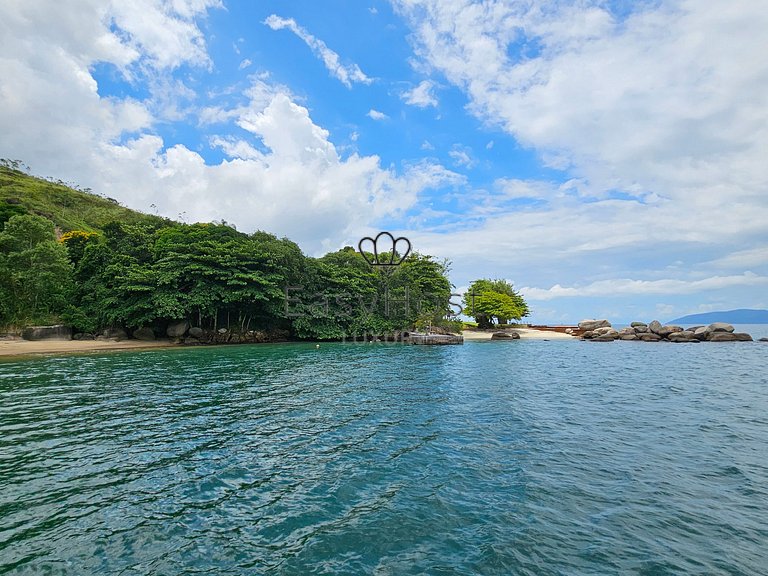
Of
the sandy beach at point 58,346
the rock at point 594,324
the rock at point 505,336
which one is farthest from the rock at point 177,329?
the rock at point 594,324

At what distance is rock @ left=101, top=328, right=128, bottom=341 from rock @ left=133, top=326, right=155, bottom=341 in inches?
36.8

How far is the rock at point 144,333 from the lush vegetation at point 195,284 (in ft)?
2.49

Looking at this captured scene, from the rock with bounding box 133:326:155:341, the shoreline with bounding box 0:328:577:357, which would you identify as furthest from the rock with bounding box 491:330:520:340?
the rock with bounding box 133:326:155:341

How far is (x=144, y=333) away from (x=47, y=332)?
24.5 ft

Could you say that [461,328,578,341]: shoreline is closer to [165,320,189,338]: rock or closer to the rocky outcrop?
[165,320,189,338]: rock

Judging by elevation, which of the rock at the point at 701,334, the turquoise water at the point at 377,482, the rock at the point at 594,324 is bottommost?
the turquoise water at the point at 377,482

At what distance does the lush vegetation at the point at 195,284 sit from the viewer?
112ft

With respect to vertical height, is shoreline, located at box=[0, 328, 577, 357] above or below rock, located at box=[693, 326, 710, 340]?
below

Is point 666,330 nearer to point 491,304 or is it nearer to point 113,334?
point 491,304

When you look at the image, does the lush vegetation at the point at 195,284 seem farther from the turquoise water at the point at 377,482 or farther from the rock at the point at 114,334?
the turquoise water at the point at 377,482

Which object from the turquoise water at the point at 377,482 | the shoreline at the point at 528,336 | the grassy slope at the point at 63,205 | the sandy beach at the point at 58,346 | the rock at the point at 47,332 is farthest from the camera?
the grassy slope at the point at 63,205

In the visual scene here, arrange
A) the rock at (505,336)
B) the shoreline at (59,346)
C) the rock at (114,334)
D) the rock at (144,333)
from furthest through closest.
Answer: the rock at (505,336) < the rock at (144,333) < the rock at (114,334) < the shoreline at (59,346)

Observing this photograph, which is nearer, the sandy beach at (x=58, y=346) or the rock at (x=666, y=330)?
the sandy beach at (x=58, y=346)

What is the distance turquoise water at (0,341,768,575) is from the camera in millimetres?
4898
